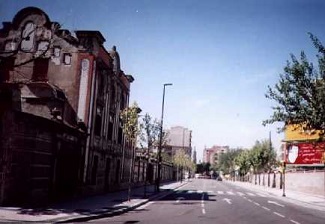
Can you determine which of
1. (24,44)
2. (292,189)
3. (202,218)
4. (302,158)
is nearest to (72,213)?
(202,218)

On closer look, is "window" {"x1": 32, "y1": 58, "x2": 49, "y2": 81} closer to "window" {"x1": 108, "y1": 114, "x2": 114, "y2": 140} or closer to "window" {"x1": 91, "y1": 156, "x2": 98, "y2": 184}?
"window" {"x1": 91, "y1": 156, "x2": 98, "y2": 184}

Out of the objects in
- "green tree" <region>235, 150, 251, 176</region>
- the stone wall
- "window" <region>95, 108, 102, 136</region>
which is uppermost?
"window" <region>95, 108, 102, 136</region>

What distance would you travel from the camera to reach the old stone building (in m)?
17.1

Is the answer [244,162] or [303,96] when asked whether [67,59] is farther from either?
[244,162]

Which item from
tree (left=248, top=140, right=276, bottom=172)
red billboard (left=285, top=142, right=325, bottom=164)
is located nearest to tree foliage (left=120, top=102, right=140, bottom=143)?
red billboard (left=285, top=142, right=325, bottom=164)

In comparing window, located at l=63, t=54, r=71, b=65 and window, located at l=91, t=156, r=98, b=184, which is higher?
window, located at l=63, t=54, r=71, b=65

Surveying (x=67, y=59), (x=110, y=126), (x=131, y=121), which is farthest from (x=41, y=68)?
(x=110, y=126)

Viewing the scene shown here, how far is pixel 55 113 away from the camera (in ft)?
71.7

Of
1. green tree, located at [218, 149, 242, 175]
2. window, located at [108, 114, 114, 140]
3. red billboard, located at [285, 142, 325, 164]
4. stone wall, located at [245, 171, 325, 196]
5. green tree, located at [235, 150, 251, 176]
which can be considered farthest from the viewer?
green tree, located at [218, 149, 242, 175]

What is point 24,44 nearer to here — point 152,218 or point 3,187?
point 3,187

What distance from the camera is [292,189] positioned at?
166 feet

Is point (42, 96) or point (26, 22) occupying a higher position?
point (26, 22)

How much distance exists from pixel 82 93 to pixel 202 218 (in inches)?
501

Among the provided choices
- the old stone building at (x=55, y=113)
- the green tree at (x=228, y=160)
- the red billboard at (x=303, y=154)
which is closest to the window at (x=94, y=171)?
the old stone building at (x=55, y=113)
